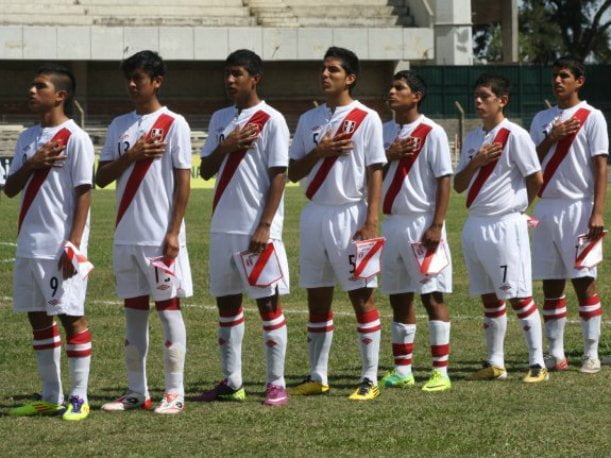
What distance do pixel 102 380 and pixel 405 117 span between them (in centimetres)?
291

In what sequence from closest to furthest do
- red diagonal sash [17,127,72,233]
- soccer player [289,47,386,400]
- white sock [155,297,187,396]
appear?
red diagonal sash [17,127,72,233]
white sock [155,297,187,396]
soccer player [289,47,386,400]

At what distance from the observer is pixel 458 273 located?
751 inches

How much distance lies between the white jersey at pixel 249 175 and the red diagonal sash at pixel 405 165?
1018 mm

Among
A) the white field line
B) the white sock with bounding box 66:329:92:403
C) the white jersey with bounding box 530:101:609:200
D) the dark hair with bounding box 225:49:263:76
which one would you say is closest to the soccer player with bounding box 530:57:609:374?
the white jersey with bounding box 530:101:609:200

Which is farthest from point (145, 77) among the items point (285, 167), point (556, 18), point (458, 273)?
point (556, 18)

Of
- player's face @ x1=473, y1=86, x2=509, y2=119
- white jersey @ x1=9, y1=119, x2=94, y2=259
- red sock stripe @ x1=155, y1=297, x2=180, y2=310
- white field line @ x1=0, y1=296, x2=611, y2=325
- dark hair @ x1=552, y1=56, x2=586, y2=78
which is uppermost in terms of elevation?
dark hair @ x1=552, y1=56, x2=586, y2=78

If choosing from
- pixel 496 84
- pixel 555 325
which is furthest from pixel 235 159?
pixel 555 325

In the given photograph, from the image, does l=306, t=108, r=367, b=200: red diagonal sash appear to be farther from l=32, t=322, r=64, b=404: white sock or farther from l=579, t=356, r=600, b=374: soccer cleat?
l=579, t=356, r=600, b=374: soccer cleat

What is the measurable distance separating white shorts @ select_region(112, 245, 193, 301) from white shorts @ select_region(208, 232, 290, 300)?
0.33 meters

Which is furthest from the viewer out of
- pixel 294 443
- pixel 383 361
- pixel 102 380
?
pixel 383 361

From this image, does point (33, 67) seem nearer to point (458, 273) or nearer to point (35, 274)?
point (458, 273)

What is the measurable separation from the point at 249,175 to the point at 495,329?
97.5 inches

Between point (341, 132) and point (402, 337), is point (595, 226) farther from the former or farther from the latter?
point (341, 132)

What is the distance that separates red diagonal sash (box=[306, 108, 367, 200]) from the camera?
9961mm
